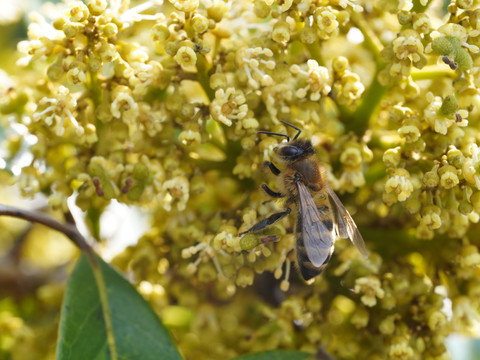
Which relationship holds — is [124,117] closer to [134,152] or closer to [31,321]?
[134,152]

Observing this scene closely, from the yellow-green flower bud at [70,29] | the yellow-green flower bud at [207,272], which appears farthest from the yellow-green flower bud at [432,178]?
the yellow-green flower bud at [70,29]

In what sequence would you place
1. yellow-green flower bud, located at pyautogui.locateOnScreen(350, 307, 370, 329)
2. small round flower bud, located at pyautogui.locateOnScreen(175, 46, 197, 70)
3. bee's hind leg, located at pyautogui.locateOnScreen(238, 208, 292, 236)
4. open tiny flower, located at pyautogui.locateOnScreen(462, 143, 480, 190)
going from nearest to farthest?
open tiny flower, located at pyautogui.locateOnScreen(462, 143, 480, 190) → small round flower bud, located at pyautogui.locateOnScreen(175, 46, 197, 70) → bee's hind leg, located at pyautogui.locateOnScreen(238, 208, 292, 236) → yellow-green flower bud, located at pyautogui.locateOnScreen(350, 307, 370, 329)

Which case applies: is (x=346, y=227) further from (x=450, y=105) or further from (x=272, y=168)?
(x=450, y=105)

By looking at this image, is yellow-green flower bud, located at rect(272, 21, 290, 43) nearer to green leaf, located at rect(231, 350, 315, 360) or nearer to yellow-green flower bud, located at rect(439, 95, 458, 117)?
yellow-green flower bud, located at rect(439, 95, 458, 117)

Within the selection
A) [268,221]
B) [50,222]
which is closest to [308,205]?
[268,221]

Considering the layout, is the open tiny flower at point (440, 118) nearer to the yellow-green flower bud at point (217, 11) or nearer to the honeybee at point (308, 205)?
the honeybee at point (308, 205)

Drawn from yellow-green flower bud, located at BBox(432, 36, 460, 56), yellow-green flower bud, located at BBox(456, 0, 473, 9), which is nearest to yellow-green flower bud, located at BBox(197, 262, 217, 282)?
yellow-green flower bud, located at BBox(432, 36, 460, 56)

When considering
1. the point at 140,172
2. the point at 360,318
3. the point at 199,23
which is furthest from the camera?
the point at 360,318

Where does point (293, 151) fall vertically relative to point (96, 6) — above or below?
below
